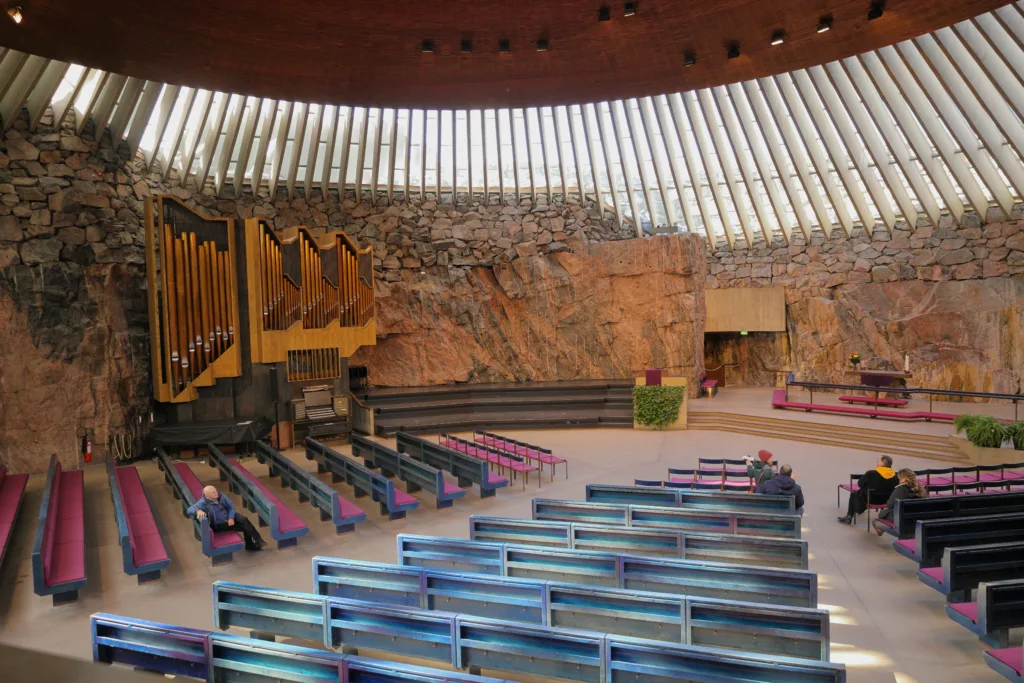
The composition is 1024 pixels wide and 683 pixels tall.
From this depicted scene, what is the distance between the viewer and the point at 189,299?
10.2 metres

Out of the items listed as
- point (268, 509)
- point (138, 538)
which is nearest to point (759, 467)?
point (268, 509)

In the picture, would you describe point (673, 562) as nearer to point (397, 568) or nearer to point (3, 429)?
point (397, 568)

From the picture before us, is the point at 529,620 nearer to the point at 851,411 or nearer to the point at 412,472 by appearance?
the point at 412,472

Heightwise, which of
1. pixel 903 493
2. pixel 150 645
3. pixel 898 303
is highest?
pixel 898 303

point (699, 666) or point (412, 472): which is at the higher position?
point (412, 472)

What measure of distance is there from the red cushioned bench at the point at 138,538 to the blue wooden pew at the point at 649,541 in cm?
270

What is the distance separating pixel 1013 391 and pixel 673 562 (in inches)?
532

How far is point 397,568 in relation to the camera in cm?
427

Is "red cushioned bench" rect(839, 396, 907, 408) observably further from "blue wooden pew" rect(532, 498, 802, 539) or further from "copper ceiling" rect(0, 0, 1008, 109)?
"blue wooden pew" rect(532, 498, 802, 539)

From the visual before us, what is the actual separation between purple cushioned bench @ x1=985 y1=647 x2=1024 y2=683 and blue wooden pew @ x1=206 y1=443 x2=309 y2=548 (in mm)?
5329

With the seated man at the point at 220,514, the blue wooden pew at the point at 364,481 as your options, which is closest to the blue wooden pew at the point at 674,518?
the blue wooden pew at the point at 364,481

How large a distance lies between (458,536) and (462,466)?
65.7 inches

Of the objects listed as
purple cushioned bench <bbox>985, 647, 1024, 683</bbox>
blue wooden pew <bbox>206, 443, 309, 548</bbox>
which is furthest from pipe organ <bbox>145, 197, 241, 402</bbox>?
purple cushioned bench <bbox>985, 647, 1024, 683</bbox>

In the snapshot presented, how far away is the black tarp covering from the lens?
1017 cm
